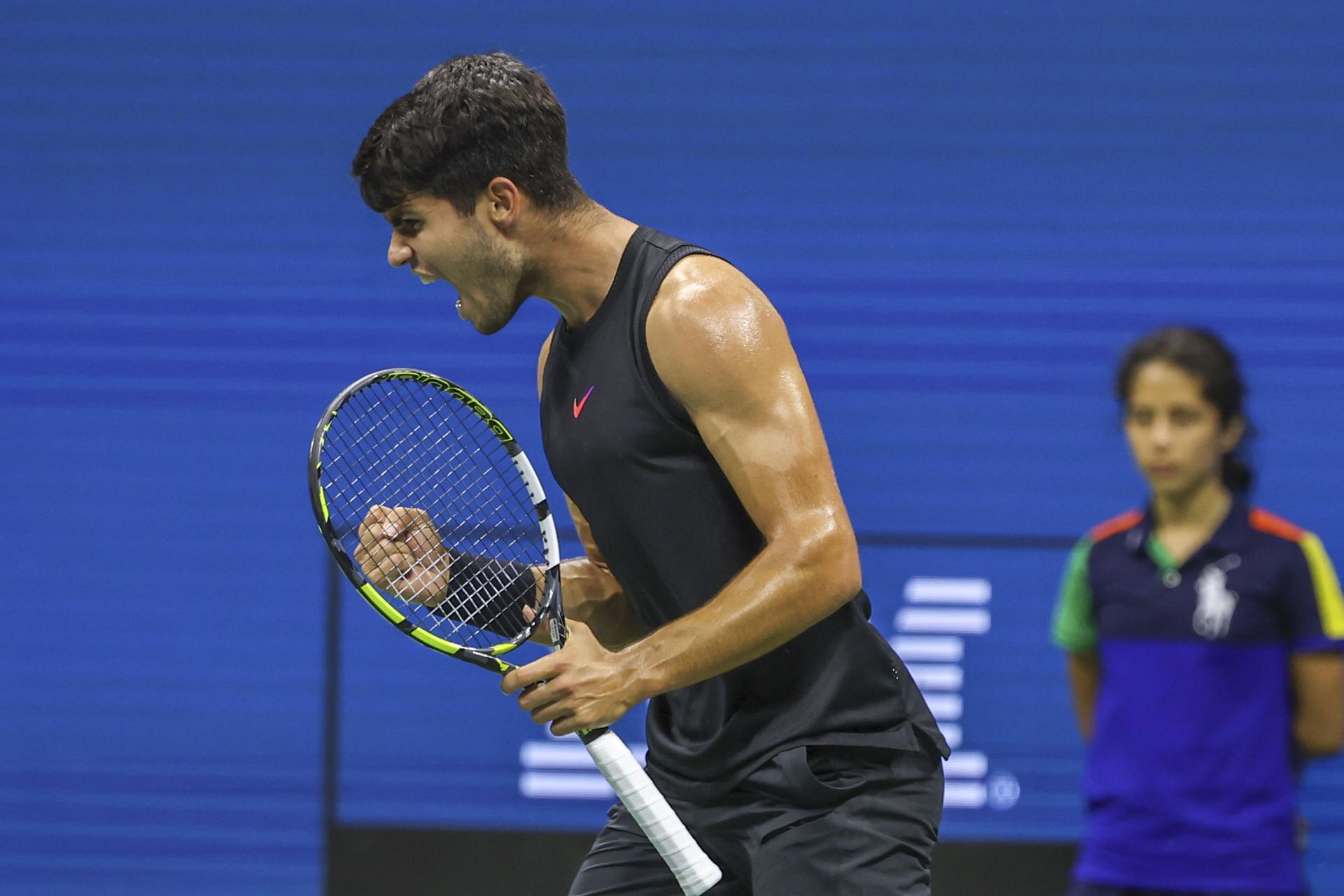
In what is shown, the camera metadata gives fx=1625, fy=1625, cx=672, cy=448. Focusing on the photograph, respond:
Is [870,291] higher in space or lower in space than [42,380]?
higher

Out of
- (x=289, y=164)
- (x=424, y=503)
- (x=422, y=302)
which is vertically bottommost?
(x=424, y=503)

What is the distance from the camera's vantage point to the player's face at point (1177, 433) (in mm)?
2188

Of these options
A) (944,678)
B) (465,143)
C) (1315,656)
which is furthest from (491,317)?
(944,678)

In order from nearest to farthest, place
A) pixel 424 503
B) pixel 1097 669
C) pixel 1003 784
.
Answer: pixel 1097 669, pixel 424 503, pixel 1003 784

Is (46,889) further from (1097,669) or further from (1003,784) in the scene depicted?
(1097,669)

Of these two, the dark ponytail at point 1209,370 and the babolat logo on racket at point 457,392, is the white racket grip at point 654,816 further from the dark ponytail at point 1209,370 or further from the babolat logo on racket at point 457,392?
the dark ponytail at point 1209,370

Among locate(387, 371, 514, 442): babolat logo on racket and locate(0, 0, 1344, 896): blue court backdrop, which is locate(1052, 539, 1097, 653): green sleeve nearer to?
locate(387, 371, 514, 442): babolat logo on racket

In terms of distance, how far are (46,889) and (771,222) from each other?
258cm

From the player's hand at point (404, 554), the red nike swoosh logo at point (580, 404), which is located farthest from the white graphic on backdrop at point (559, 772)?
the red nike swoosh logo at point (580, 404)

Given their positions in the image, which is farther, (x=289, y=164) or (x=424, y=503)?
(x=289, y=164)

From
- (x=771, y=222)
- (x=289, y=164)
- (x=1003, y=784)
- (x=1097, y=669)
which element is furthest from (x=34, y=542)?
(x=1097, y=669)

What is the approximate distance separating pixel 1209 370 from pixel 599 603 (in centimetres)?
89

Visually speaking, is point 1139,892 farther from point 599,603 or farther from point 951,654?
point 951,654

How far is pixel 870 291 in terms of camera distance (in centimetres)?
415
